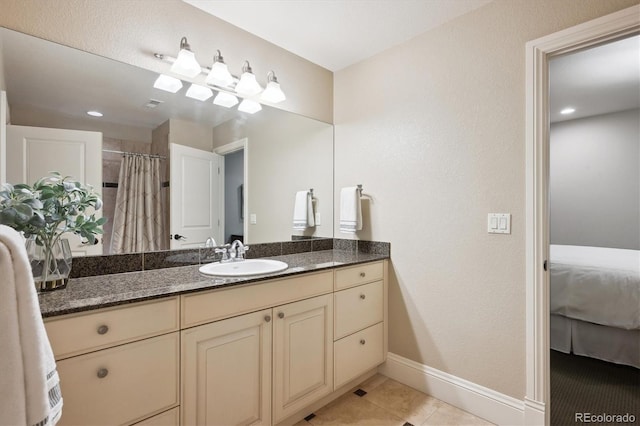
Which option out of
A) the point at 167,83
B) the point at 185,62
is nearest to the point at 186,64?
the point at 185,62

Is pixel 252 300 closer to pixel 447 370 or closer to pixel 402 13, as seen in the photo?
pixel 447 370

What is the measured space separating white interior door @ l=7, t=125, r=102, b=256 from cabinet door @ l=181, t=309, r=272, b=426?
73 cm

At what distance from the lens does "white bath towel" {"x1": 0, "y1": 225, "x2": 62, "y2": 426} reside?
598mm

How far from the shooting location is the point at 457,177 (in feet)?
6.38

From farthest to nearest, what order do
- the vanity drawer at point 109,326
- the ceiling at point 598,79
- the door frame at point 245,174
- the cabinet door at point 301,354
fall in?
1. the ceiling at point 598,79
2. the door frame at point 245,174
3. the cabinet door at point 301,354
4. the vanity drawer at point 109,326

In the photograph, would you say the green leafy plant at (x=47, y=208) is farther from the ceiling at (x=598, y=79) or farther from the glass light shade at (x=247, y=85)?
the ceiling at (x=598, y=79)

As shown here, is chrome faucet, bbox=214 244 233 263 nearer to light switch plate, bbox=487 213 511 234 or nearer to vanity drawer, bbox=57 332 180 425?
vanity drawer, bbox=57 332 180 425

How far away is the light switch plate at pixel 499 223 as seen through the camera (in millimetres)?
1742

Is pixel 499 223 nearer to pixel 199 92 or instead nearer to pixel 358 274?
pixel 358 274

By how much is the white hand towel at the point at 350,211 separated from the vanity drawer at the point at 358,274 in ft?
1.11

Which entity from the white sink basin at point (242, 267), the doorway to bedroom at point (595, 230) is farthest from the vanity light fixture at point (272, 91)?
the doorway to bedroom at point (595, 230)

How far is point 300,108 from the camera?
244cm

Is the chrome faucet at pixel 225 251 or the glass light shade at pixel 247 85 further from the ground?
the glass light shade at pixel 247 85

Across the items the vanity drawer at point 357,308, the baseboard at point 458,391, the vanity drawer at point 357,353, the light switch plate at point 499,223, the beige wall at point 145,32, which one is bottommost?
the baseboard at point 458,391
